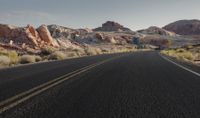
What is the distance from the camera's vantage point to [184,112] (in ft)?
17.9

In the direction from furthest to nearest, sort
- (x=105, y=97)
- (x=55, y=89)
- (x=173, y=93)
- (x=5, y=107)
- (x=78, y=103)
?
(x=55, y=89), (x=173, y=93), (x=105, y=97), (x=78, y=103), (x=5, y=107)

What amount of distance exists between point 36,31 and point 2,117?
206 ft

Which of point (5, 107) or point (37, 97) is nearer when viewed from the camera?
point (5, 107)

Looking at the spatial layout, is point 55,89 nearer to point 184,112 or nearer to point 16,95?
point 16,95

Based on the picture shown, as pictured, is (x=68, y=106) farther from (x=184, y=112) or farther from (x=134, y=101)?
(x=184, y=112)

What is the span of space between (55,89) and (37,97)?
1283mm

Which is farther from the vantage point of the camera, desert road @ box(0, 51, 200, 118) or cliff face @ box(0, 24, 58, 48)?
cliff face @ box(0, 24, 58, 48)

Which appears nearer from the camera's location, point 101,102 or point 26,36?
point 101,102

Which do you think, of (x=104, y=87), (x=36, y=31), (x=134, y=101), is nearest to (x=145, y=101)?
(x=134, y=101)

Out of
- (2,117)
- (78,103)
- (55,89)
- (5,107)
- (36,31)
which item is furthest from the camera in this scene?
(36,31)

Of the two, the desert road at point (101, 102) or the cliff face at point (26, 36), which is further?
the cliff face at point (26, 36)

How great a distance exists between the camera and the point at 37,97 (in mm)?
7152

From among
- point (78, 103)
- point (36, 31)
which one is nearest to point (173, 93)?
point (78, 103)

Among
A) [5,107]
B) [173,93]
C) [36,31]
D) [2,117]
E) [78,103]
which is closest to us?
[2,117]
